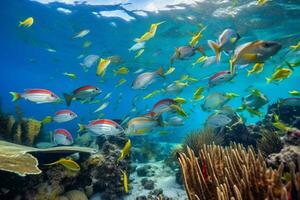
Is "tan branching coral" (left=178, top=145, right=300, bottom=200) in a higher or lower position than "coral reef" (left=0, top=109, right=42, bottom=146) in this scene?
lower

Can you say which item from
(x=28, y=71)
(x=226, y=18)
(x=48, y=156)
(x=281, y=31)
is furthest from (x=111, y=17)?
(x=28, y=71)

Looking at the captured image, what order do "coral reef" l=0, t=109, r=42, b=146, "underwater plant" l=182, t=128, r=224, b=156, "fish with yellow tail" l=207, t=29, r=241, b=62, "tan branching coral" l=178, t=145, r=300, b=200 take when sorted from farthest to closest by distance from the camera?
1. "coral reef" l=0, t=109, r=42, b=146
2. "underwater plant" l=182, t=128, r=224, b=156
3. "fish with yellow tail" l=207, t=29, r=241, b=62
4. "tan branching coral" l=178, t=145, r=300, b=200

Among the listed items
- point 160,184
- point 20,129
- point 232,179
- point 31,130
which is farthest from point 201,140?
point 232,179

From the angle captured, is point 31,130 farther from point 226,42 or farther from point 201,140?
point 226,42

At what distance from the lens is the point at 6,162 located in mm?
4340

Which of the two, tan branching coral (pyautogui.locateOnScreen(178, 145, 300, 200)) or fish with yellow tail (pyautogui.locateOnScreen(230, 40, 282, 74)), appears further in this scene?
fish with yellow tail (pyautogui.locateOnScreen(230, 40, 282, 74))

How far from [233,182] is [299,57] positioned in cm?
3011

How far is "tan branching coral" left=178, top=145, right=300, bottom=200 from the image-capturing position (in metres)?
2.75

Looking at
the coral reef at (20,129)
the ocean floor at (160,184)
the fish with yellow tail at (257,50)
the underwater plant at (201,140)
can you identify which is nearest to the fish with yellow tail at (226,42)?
the fish with yellow tail at (257,50)

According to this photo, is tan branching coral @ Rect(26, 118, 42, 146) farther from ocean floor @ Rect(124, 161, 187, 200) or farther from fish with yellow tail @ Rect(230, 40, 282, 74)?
fish with yellow tail @ Rect(230, 40, 282, 74)

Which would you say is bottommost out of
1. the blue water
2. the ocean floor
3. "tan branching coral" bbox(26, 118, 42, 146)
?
the ocean floor

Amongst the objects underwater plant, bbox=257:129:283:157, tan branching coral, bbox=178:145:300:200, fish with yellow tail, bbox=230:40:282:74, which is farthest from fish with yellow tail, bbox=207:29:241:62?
tan branching coral, bbox=178:145:300:200

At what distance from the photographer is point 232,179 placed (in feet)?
10.6

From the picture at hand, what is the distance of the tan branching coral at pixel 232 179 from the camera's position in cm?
275
